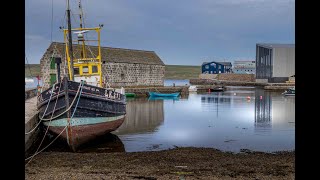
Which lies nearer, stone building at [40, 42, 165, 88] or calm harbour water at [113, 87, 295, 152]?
calm harbour water at [113, 87, 295, 152]

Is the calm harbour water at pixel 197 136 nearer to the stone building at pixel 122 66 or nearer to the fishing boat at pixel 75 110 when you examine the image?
the fishing boat at pixel 75 110

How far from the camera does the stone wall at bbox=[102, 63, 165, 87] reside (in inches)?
2058

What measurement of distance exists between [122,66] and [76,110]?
4068cm

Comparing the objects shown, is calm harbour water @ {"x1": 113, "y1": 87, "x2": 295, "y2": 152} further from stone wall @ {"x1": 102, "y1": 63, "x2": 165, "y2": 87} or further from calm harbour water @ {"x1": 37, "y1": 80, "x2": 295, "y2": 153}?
stone wall @ {"x1": 102, "y1": 63, "x2": 165, "y2": 87}

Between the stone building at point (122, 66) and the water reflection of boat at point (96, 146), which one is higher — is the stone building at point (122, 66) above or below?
above

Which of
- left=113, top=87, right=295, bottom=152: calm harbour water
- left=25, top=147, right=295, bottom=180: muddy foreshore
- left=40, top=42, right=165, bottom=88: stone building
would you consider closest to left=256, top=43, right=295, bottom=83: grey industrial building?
left=40, top=42, right=165, bottom=88: stone building

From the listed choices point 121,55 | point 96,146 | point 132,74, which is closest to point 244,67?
point 132,74

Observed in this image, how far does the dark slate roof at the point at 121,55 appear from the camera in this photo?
49.2 meters

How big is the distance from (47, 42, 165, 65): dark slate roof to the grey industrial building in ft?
74.0

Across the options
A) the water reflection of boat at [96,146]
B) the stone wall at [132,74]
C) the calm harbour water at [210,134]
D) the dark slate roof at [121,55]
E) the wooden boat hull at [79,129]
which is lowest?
the calm harbour water at [210,134]

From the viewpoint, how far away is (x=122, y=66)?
5403 cm

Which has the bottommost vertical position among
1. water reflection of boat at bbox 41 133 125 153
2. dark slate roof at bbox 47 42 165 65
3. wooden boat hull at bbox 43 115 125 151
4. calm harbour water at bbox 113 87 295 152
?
calm harbour water at bbox 113 87 295 152

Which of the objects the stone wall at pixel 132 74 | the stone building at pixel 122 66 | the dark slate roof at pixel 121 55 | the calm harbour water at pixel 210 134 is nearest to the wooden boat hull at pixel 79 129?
the calm harbour water at pixel 210 134
